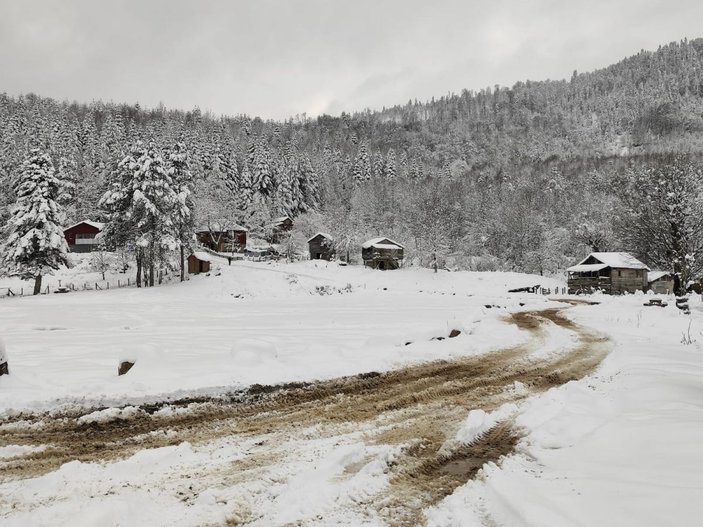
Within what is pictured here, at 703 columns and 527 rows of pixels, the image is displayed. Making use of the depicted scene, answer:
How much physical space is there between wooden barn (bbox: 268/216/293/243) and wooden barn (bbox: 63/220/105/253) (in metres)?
29.8

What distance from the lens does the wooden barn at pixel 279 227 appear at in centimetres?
7650

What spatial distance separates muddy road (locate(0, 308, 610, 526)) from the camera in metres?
4.75

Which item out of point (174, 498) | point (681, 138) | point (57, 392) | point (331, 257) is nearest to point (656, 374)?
point (174, 498)

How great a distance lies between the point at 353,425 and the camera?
6.42 meters

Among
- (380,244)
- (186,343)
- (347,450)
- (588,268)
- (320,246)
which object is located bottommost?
(186,343)

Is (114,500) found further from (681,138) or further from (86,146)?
(681,138)

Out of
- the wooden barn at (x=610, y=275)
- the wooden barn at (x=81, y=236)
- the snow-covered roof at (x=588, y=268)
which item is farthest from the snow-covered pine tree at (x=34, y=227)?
the snow-covered roof at (x=588, y=268)

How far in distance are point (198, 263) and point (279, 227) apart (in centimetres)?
2553

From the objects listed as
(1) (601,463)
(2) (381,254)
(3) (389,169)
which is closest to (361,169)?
(3) (389,169)

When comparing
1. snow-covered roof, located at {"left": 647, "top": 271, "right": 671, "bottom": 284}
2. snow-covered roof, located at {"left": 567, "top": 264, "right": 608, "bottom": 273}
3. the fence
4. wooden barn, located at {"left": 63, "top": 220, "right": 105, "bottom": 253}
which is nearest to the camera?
the fence

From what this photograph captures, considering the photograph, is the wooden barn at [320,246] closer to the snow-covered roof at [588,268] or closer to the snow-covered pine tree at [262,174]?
the snow-covered pine tree at [262,174]

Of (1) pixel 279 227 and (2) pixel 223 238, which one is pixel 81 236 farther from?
(1) pixel 279 227

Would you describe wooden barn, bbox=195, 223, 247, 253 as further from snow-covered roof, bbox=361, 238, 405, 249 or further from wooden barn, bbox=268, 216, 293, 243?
snow-covered roof, bbox=361, 238, 405, 249

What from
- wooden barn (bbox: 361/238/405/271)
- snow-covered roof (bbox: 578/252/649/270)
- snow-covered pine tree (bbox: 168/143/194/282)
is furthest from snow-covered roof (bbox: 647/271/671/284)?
snow-covered pine tree (bbox: 168/143/194/282)
